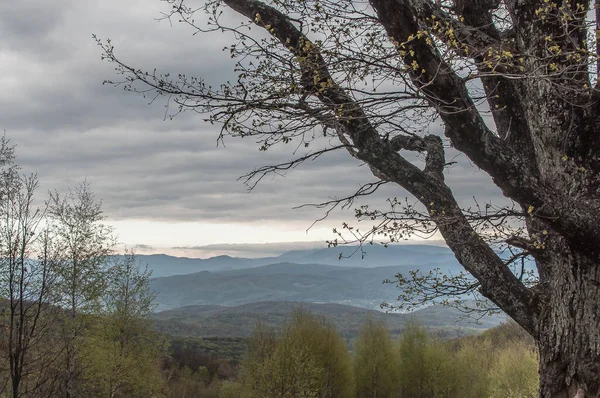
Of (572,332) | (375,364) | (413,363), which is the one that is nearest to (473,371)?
(413,363)

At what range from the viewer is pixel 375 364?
3950 cm

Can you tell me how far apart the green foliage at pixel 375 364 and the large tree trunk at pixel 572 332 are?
125ft

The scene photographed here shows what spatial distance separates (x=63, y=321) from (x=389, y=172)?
1766 cm

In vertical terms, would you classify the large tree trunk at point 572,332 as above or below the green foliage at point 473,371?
above

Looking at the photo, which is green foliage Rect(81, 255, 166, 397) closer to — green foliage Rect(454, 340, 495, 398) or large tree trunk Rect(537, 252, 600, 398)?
large tree trunk Rect(537, 252, 600, 398)

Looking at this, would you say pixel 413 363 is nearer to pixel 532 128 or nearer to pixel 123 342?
pixel 123 342

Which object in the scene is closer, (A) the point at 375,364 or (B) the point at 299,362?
(B) the point at 299,362

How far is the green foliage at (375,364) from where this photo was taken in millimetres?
39500

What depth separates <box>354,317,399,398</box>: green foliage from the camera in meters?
39.5

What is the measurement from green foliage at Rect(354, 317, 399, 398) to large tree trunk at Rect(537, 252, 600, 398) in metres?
38.0

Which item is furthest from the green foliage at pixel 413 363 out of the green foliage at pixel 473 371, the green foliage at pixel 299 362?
the green foliage at pixel 299 362

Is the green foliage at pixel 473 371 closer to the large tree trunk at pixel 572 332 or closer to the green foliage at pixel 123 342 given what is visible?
the green foliage at pixel 123 342

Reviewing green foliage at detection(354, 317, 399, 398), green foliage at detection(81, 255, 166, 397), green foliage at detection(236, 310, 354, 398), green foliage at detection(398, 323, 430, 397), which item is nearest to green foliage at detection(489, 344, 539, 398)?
green foliage at detection(398, 323, 430, 397)

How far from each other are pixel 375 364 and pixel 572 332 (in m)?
38.3
